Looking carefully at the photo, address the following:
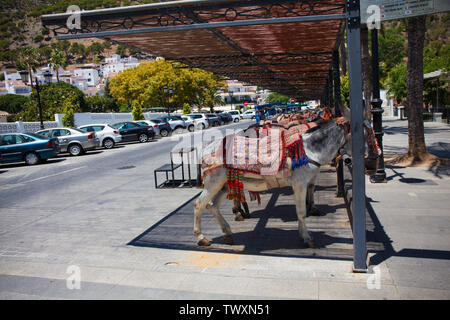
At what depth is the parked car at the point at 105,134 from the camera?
Answer: 84.5 ft

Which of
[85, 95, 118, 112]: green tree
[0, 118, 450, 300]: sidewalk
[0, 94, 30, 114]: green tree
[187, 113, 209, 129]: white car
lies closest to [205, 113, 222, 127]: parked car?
[187, 113, 209, 129]: white car

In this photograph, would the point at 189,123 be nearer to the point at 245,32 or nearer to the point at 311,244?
the point at 245,32

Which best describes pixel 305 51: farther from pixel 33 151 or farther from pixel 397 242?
pixel 33 151

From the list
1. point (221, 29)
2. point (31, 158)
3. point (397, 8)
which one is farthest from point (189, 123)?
point (397, 8)

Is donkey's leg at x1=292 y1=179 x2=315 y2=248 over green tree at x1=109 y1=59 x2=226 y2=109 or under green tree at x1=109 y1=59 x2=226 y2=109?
under

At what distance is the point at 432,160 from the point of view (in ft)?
41.2

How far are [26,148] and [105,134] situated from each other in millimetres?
7029

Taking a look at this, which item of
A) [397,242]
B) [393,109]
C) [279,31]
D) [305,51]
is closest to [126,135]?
[305,51]

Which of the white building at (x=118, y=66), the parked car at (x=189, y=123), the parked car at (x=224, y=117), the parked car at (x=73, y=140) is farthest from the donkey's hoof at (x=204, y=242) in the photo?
the white building at (x=118, y=66)

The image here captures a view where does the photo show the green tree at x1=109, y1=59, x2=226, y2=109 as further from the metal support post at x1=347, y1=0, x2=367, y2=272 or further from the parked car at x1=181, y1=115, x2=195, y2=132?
the metal support post at x1=347, y1=0, x2=367, y2=272

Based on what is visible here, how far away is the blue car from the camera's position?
19000mm

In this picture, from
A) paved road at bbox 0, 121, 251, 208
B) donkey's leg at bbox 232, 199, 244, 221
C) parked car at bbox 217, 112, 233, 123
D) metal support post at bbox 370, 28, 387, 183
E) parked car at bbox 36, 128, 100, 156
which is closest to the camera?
donkey's leg at bbox 232, 199, 244, 221

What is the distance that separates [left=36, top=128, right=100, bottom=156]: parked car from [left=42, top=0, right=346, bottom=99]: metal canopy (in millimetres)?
13638
